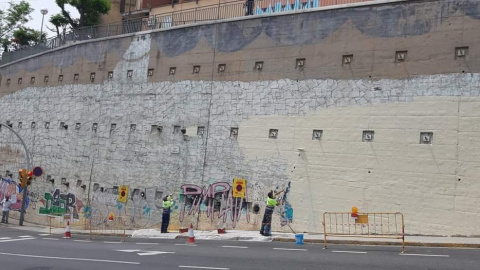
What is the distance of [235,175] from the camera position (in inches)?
842

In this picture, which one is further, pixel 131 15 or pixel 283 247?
pixel 131 15

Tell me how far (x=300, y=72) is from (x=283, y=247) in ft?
26.6

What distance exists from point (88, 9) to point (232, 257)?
30.5m

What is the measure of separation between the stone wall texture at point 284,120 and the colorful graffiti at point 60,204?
0.34ft

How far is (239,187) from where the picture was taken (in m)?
21.1

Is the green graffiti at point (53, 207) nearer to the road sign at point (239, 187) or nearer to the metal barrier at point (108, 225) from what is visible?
the metal barrier at point (108, 225)

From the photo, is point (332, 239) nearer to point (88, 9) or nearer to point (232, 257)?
point (232, 257)

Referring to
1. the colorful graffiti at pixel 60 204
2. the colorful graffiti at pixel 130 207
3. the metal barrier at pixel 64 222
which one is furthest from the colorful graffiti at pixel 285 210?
the colorful graffiti at pixel 60 204

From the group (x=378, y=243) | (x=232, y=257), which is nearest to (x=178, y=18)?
(x=378, y=243)

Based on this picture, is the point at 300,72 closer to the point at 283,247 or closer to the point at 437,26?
the point at 437,26

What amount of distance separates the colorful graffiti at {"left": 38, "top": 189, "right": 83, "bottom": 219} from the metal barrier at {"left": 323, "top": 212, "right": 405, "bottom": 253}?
16.1m

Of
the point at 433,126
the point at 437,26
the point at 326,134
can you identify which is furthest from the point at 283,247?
the point at 437,26

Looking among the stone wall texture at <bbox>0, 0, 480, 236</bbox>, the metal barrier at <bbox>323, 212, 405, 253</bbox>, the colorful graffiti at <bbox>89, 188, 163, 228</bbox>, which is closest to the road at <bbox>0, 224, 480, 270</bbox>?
the metal barrier at <bbox>323, 212, 405, 253</bbox>

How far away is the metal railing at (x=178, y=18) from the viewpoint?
76.5 feet
